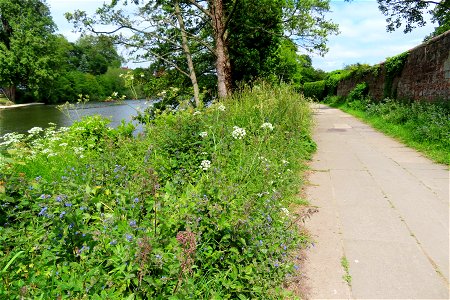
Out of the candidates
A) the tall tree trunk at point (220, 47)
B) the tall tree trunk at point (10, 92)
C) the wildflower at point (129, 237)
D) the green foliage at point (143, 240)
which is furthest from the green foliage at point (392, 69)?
the tall tree trunk at point (10, 92)

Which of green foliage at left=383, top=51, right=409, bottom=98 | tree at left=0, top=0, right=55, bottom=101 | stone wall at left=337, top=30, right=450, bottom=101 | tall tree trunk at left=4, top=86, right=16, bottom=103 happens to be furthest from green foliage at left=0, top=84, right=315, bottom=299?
tall tree trunk at left=4, top=86, right=16, bottom=103

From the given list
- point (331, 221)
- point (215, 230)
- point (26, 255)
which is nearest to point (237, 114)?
point (331, 221)

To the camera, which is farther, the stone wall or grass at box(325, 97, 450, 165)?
the stone wall

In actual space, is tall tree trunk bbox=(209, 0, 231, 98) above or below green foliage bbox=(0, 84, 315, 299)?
above

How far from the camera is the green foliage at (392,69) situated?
39.6 feet

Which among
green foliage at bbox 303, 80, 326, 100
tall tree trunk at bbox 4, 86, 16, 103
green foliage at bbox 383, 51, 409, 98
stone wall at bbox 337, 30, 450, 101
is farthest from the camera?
tall tree trunk at bbox 4, 86, 16, 103

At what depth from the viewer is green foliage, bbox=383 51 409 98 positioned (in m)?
12.1

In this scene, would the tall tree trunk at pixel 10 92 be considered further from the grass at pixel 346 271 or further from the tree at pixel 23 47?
the grass at pixel 346 271

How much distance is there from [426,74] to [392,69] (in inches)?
122

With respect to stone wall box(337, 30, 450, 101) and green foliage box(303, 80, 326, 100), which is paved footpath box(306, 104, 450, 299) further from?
green foliage box(303, 80, 326, 100)

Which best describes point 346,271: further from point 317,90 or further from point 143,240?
point 317,90

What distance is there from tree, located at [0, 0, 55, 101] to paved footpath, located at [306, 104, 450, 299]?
4385 cm

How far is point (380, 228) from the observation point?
312 centimetres

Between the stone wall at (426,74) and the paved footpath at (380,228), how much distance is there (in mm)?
4569
